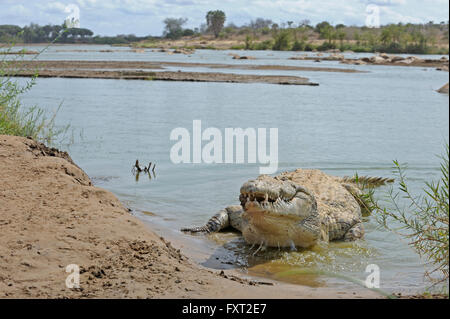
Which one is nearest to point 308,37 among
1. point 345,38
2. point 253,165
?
point 345,38

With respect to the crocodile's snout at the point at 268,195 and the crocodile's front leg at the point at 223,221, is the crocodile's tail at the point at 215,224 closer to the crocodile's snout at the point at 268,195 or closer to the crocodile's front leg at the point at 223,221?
the crocodile's front leg at the point at 223,221

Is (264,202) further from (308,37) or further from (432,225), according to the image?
(308,37)

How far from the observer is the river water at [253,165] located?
6.14 meters

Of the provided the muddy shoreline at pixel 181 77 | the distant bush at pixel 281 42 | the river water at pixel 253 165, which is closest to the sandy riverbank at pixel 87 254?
the river water at pixel 253 165

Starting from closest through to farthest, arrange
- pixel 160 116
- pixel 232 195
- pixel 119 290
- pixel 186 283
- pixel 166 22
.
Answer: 1. pixel 119 290
2. pixel 186 283
3. pixel 232 195
4. pixel 160 116
5. pixel 166 22

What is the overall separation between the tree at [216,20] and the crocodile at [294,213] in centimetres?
12996

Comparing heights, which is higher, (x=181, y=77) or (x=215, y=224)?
(x=181, y=77)

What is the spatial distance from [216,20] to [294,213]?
13251 centimetres

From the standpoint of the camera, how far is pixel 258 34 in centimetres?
12938

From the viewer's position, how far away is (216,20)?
438ft

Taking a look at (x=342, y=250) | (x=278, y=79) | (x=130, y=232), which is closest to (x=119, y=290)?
(x=130, y=232)

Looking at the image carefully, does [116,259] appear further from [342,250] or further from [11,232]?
[342,250]

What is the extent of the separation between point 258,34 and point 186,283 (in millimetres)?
129393

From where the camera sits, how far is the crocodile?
566cm
